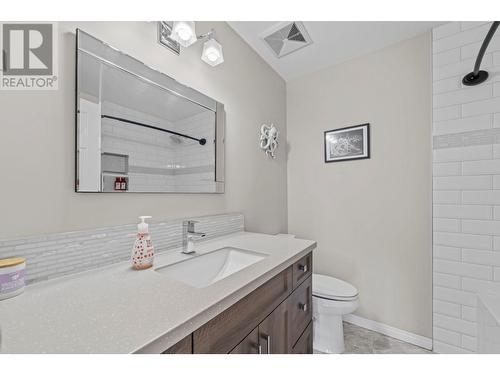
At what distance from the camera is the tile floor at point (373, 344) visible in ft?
4.96

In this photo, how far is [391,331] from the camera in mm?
1667

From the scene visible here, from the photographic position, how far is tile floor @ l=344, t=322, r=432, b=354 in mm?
1512

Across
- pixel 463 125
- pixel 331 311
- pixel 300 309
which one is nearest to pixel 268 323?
pixel 300 309

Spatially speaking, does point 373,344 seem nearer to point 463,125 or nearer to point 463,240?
point 463,240

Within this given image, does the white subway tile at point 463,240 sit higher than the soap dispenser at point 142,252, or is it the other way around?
the soap dispenser at point 142,252

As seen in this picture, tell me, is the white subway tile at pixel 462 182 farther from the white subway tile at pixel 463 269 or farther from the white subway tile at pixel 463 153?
the white subway tile at pixel 463 269

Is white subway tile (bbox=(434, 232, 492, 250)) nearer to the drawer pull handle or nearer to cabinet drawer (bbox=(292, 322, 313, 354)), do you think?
cabinet drawer (bbox=(292, 322, 313, 354))

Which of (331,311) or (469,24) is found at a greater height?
(469,24)

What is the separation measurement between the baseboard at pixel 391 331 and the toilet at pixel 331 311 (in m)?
0.40

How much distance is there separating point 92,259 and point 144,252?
19 cm

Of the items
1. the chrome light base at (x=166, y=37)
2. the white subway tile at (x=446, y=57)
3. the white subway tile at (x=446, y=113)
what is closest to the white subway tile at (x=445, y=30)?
the white subway tile at (x=446, y=57)

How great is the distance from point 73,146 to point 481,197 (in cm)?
227

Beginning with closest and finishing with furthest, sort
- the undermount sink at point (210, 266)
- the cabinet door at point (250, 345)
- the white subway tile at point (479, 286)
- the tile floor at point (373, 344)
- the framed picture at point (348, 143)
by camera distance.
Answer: the cabinet door at point (250, 345), the undermount sink at point (210, 266), the white subway tile at point (479, 286), the tile floor at point (373, 344), the framed picture at point (348, 143)
